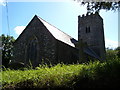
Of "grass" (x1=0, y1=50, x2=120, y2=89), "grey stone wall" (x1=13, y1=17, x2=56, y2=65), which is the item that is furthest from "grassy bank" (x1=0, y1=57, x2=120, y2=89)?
"grey stone wall" (x1=13, y1=17, x2=56, y2=65)

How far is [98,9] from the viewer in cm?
769

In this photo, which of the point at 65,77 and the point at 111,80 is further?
the point at 65,77

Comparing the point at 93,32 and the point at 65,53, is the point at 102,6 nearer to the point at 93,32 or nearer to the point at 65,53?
the point at 65,53

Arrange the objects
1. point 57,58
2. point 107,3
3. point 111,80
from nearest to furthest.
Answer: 1. point 111,80
2. point 107,3
3. point 57,58

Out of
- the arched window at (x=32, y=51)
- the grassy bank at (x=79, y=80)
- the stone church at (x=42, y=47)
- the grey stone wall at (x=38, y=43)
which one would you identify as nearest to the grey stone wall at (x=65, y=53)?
the stone church at (x=42, y=47)

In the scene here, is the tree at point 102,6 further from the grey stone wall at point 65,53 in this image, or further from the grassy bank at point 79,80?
the grey stone wall at point 65,53

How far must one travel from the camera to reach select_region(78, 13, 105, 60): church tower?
2998cm

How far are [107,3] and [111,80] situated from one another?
5320mm

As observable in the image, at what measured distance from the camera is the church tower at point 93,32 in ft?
98.4

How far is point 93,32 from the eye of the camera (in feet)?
100

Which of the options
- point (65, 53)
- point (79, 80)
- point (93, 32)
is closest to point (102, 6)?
point (79, 80)

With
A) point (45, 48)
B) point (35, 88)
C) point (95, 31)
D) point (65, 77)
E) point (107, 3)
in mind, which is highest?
point (95, 31)

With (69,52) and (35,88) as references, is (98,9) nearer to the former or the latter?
(35,88)

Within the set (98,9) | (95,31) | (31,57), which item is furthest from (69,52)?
(98,9)
